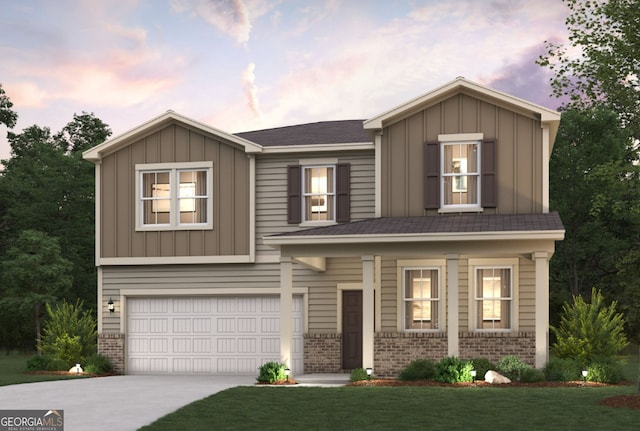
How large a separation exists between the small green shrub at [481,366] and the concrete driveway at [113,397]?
5.18 metres

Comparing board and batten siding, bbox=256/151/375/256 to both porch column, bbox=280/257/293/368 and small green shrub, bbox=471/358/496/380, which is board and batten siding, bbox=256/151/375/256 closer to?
porch column, bbox=280/257/293/368

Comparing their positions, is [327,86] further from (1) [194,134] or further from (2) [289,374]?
(2) [289,374]

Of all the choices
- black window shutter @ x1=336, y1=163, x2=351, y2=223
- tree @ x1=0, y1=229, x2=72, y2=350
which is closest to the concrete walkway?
black window shutter @ x1=336, y1=163, x2=351, y2=223

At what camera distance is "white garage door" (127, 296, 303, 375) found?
23.5 metres

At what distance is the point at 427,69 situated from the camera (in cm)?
2855

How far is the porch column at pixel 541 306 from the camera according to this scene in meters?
18.7

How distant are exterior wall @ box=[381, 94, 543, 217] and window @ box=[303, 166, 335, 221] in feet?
6.78

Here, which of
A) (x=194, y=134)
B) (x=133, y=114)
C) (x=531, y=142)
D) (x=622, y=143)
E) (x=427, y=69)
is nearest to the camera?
(x=531, y=142)

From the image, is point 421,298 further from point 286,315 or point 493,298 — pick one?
point 286,315

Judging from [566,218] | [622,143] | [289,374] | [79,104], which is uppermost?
[79,104]

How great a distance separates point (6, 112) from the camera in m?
43.1

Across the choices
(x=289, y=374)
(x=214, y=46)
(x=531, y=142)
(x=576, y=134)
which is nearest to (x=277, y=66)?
(x=214, y=46)

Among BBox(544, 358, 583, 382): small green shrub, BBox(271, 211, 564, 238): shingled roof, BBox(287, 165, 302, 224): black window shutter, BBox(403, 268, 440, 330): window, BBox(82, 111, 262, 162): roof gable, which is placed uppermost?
BBox(82, 111, 262, 162): roof gable

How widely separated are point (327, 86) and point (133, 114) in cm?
977
